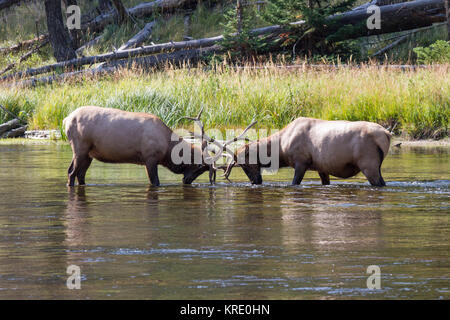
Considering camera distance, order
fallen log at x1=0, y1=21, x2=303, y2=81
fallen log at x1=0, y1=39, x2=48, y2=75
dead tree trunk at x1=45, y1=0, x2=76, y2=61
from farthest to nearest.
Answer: fallen log at x1=0, y1=39, x2=48, y2=75 → dead tree trunk at x1=45, y1=0, x2=76, y2=61 → fallen log at x1=0, y1=21, x2=303, y2=81

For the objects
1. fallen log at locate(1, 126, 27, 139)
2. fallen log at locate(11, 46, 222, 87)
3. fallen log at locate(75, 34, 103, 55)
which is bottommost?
fallen log at locate(1, 126, 27, 139)

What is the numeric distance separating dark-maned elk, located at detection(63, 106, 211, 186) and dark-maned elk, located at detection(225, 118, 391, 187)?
1621 millimetres

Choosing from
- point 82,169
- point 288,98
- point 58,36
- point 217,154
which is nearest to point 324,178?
point 217,154

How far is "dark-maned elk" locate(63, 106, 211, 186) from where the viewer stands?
13.1 m

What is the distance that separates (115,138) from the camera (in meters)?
13.1

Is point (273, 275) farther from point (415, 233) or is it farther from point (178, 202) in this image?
point (178, 202)

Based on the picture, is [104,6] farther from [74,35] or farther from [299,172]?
[299,172]

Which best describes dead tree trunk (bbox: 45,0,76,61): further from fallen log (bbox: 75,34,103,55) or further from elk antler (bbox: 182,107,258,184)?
elk antler (bbox: 182,107,258,184)

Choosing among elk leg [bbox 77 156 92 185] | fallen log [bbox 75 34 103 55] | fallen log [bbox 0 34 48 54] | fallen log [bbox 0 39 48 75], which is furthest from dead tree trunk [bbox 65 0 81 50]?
elk leg [bbox 77 156 92 185]

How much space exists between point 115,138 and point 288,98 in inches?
351

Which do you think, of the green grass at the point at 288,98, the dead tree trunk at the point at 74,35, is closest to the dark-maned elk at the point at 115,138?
the green grass at the point at 288,98

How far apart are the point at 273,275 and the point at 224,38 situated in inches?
879

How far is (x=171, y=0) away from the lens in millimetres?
37719
